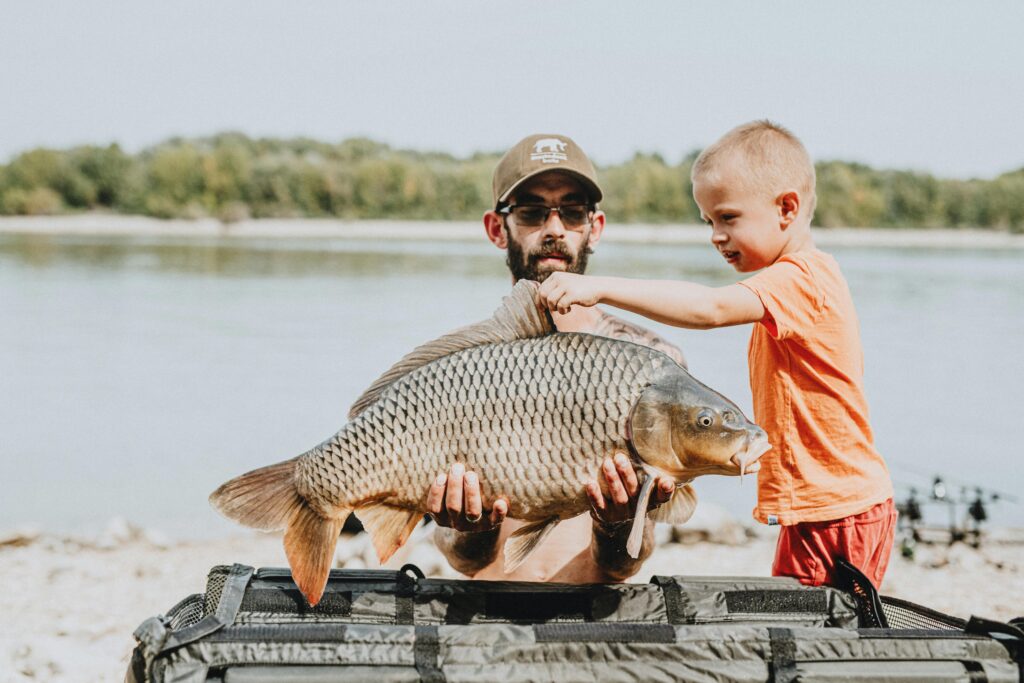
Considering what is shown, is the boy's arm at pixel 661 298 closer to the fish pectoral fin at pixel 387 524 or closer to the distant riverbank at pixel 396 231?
the fish pectoral fin at pixel 387 524

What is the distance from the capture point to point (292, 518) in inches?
75.4

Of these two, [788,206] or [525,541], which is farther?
[788,206]

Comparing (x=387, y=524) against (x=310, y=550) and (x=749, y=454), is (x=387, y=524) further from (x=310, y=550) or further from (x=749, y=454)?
(x=749, y=454)

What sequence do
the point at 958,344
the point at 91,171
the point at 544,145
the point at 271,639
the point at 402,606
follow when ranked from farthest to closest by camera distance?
the point at 91,171 < the point at 958,344 < the point at 544,145 < the point at 402,606 < the point at 271,639

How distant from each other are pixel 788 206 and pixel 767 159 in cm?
12

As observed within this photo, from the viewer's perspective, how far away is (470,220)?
56344 mm

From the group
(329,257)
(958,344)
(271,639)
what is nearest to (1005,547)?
(271,639)

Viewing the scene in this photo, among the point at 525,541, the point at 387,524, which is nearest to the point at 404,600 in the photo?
the point at 387,524

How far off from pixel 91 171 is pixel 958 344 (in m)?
53.1

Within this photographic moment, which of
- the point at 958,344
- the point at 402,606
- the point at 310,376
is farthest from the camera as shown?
the point at 958,344

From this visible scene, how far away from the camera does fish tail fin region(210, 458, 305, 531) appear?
1.88 metres

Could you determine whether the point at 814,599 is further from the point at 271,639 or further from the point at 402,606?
the point at 271,639

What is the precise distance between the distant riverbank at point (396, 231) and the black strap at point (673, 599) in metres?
49.3

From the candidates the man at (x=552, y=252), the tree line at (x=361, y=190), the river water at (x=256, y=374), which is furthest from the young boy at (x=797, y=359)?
the tree line at (x=361, y=190)
